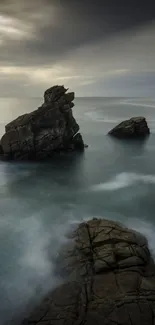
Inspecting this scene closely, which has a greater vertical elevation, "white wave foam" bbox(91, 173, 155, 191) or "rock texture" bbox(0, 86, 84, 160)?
"rock texture" bbox(0, 86, 84, 160)

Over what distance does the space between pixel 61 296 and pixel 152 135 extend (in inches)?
2797

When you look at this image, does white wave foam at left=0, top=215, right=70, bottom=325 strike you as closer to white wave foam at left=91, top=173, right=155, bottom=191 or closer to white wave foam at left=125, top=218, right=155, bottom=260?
white wave foam at left=125, top=218, right=155, bottom=260

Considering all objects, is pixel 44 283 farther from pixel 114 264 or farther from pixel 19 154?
pixel 19 154

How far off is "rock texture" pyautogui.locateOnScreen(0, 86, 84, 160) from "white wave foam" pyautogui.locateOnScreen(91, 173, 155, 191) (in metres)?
17.5

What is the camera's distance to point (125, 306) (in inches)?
692

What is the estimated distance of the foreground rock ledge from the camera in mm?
17156

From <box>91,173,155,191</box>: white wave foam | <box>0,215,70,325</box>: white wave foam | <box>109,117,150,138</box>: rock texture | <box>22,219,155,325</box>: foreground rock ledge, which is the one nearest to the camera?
<box>22,219,155,325</box>: foreground rock ledge

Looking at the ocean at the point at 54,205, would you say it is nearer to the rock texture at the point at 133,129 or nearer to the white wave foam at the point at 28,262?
the white wave foam at the point at 28,262

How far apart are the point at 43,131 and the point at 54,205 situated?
2486 centimetres

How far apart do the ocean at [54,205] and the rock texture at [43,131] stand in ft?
10.5

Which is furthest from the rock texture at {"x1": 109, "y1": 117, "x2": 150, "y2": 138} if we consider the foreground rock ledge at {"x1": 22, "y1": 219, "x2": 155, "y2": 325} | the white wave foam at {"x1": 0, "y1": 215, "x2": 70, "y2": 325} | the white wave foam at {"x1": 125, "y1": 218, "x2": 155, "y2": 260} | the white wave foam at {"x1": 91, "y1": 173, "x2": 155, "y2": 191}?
the foreground rock ledge at {"x1": 22, "y1": 219, "x2": 155, "y2": 325}

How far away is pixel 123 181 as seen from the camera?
45.8 metres

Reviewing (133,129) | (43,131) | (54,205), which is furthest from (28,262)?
(133,129)

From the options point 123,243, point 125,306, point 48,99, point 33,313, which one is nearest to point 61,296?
point 33,313
